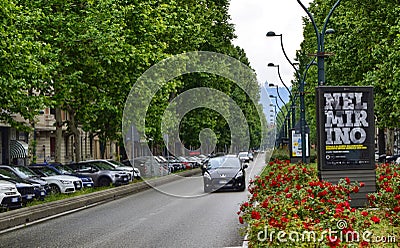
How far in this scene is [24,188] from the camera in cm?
2405

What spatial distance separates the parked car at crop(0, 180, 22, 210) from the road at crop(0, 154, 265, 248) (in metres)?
1.89

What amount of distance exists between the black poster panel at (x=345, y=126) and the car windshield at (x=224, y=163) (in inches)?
547

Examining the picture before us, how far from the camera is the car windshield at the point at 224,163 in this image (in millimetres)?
31094

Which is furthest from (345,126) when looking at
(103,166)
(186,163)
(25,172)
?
(186,163)

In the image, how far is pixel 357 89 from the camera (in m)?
17.1

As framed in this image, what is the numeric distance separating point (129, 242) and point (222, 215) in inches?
229

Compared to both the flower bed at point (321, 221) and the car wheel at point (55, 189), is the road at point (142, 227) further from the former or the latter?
the car wheel at point (55, 189)

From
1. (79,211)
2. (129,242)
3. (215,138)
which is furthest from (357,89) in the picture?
(215,138)

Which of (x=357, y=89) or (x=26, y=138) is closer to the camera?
(x=357, y=89)

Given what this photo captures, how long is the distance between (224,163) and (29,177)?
8.84 metres

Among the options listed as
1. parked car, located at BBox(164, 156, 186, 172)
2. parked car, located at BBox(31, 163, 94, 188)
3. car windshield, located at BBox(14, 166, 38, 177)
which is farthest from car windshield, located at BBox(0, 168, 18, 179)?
parked car, located at BBox(164, 156, 186, 172)

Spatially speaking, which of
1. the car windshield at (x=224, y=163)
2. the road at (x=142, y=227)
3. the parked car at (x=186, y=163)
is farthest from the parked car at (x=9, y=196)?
the parked car at (x=186, y=163)

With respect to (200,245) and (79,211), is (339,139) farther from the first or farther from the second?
(79,211)

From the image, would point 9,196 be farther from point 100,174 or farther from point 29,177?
point 100,174
